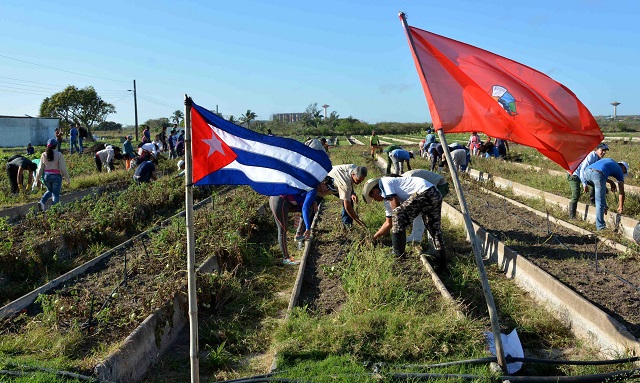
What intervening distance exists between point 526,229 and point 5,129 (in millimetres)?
39715

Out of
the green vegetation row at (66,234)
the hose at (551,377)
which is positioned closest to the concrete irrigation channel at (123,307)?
the green vegetation row at (66,234)

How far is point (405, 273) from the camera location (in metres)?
6.98

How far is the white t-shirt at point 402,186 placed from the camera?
718 centimetres

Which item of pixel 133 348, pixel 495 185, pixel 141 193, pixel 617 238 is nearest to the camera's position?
pixel 133 348

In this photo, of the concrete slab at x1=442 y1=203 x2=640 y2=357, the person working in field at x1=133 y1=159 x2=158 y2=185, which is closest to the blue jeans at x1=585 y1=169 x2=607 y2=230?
the concrete slab at x1=442 y1=203 x2=640 y2=357

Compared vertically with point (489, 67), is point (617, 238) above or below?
below

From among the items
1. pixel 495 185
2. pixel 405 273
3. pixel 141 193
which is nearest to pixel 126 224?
pixel 141 193

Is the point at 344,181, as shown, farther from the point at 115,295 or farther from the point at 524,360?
the point at 524,360

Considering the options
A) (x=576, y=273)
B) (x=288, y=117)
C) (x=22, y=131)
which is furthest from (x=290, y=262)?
(x=288, y=117)

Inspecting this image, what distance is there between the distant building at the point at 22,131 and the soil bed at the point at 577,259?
37993 millimetres

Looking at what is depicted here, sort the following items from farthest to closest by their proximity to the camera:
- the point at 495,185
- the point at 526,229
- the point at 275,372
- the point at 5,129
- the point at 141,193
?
the point at 5,129 < the point at 495,185 < the point at 141,193 < the point at 526,229 < the point at 275,372

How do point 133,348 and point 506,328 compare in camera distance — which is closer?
point 133,348

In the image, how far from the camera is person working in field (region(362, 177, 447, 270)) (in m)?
7.10

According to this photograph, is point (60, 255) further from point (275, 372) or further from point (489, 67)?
point (489, 67)
